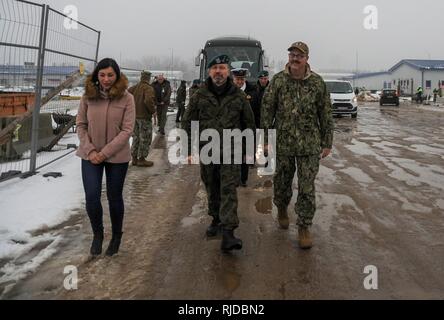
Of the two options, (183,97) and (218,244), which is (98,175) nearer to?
(218,244)

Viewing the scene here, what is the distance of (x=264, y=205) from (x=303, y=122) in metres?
1.95

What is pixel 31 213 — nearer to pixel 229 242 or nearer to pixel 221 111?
pixel 229 242

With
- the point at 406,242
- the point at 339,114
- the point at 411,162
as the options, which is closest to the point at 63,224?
the point at 406,242

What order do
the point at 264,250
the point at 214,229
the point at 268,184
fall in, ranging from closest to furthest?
the point at 264,250, the point at 214,229, the point at 268,184

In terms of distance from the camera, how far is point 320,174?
8656 millimetres

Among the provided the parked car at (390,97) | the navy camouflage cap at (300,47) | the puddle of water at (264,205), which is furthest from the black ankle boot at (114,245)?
the parked car at (390,97)

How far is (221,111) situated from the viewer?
4.68m

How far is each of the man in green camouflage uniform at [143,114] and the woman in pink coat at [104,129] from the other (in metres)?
4.87

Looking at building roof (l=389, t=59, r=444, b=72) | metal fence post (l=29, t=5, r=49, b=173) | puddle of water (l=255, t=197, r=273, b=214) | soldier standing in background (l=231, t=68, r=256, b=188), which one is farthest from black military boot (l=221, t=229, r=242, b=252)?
building roof (l=389, t=59, r=444, b=72)

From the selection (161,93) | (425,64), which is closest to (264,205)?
(161,93)

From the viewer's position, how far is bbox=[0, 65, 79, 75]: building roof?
21.7 ft

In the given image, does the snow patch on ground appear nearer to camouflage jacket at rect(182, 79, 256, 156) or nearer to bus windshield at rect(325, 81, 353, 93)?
camouflage jacket at rect(182, 79, 256, 156)

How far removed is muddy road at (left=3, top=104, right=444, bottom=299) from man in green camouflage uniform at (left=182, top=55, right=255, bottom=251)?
353 millimetres

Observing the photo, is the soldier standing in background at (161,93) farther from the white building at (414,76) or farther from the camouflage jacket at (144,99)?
the white building at (414,76)
